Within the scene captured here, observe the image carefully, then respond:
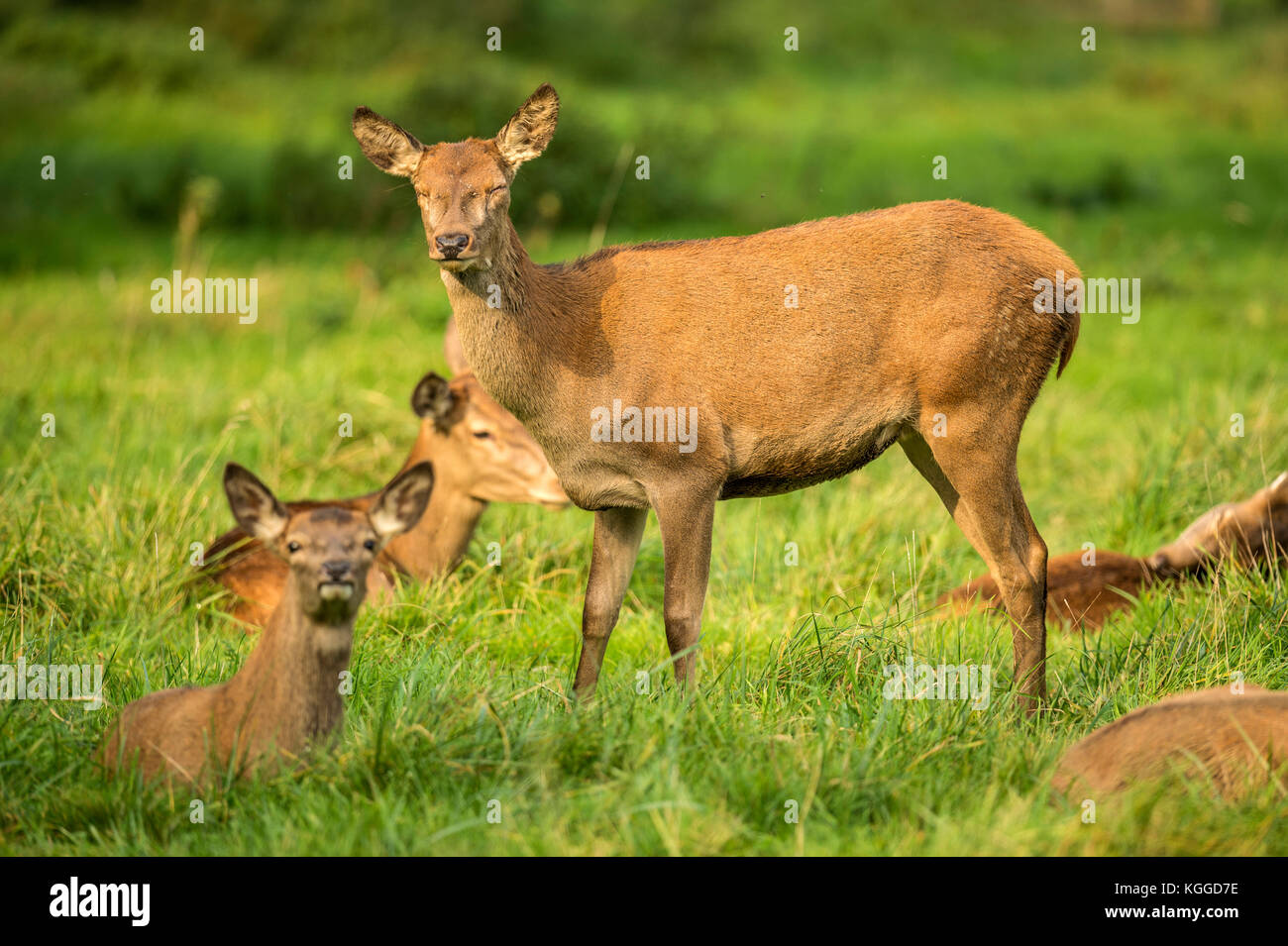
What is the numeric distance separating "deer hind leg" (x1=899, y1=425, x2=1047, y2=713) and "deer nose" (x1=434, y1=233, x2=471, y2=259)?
5.93 ft

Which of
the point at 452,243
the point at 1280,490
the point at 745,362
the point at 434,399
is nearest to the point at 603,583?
the point at 745,362

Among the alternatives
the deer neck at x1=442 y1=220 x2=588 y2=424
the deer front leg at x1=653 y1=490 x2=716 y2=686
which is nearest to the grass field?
the deer front leg at x1=653 y1=490 x2=716 y2=686

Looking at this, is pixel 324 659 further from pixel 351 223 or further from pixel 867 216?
pixel 351 223

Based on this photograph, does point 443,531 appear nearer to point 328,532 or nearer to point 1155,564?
point 328,532

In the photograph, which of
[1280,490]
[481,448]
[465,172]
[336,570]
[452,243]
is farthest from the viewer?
[481,448]

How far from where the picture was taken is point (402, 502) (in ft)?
15.1

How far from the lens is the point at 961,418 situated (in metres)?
5.52

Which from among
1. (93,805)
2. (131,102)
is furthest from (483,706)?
(131,102)

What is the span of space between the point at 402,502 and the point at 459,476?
260 cm

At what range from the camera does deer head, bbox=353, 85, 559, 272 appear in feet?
16.5

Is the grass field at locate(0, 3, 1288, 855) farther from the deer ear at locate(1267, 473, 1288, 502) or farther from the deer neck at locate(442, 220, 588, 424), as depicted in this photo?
the deer neck at locate(442, 220, 588, 424)

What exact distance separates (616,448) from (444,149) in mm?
1170

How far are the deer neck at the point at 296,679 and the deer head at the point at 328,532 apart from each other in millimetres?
49

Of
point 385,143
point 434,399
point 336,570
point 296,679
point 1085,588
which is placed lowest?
point 296,679
